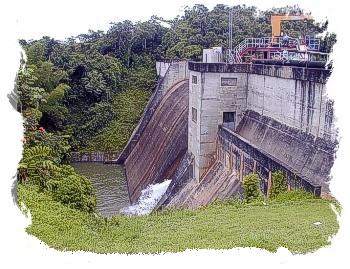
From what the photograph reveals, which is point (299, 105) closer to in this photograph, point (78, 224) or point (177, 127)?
point (78, 224)

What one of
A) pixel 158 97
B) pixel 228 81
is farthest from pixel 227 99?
pixel 158 97

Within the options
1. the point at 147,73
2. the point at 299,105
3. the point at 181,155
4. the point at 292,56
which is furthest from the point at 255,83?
the point at 147,73

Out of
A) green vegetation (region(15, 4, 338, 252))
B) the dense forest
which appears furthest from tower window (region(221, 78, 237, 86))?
the dense forest

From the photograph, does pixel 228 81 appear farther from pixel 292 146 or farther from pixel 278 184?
pixel 278 184

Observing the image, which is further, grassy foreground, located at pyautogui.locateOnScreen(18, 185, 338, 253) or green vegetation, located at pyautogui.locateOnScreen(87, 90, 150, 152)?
green vegetation, located at pyautogui.locateOnScreen(87, 90, 150, 152)

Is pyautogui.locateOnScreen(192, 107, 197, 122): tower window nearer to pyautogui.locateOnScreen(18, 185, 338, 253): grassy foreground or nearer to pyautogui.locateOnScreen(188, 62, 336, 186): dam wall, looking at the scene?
pyautogui.locateOnScreen(188, 62, 336, 186): dam wall
